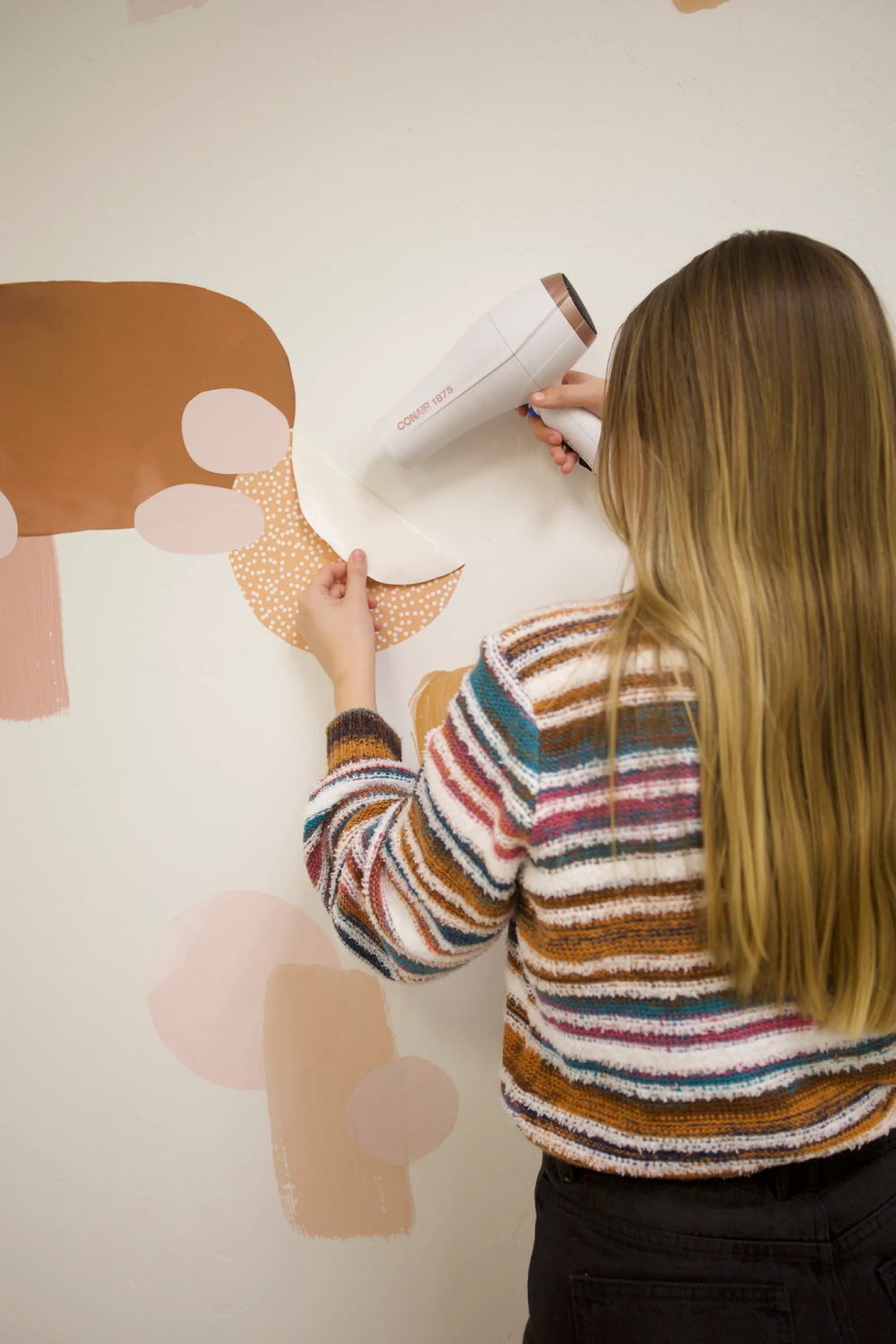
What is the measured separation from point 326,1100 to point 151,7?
1.24m

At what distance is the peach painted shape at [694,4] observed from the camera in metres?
0.78

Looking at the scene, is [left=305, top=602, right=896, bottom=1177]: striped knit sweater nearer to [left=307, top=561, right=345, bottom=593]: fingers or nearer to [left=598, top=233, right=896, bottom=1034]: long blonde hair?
[left=598, top=233, right=896, bottom=1034]: long blonde hair

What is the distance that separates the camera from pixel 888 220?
0.77m

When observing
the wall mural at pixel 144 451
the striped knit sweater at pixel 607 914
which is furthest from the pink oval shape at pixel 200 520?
the striped knit sweater at pixel 607 914

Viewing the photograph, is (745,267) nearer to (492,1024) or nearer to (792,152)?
(792,152)

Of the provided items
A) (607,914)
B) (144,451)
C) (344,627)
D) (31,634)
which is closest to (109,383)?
(144,451)

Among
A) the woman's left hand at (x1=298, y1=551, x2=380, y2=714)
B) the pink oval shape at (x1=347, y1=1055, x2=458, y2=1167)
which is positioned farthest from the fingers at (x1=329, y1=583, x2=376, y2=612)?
the pink oval shape at (x1=347, y1=1055, x2=458, y2=1167)

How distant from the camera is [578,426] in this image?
75 cm

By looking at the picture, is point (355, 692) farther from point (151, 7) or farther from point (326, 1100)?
point (151, 7)

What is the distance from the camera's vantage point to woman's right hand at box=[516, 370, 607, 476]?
74 cm

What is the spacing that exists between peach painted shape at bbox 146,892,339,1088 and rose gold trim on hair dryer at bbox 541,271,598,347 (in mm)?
658

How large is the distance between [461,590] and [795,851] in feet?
1.49

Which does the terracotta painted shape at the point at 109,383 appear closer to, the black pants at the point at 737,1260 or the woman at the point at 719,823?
the woman at the point at 719,823

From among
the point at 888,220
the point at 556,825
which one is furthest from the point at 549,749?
the point at 888,220
